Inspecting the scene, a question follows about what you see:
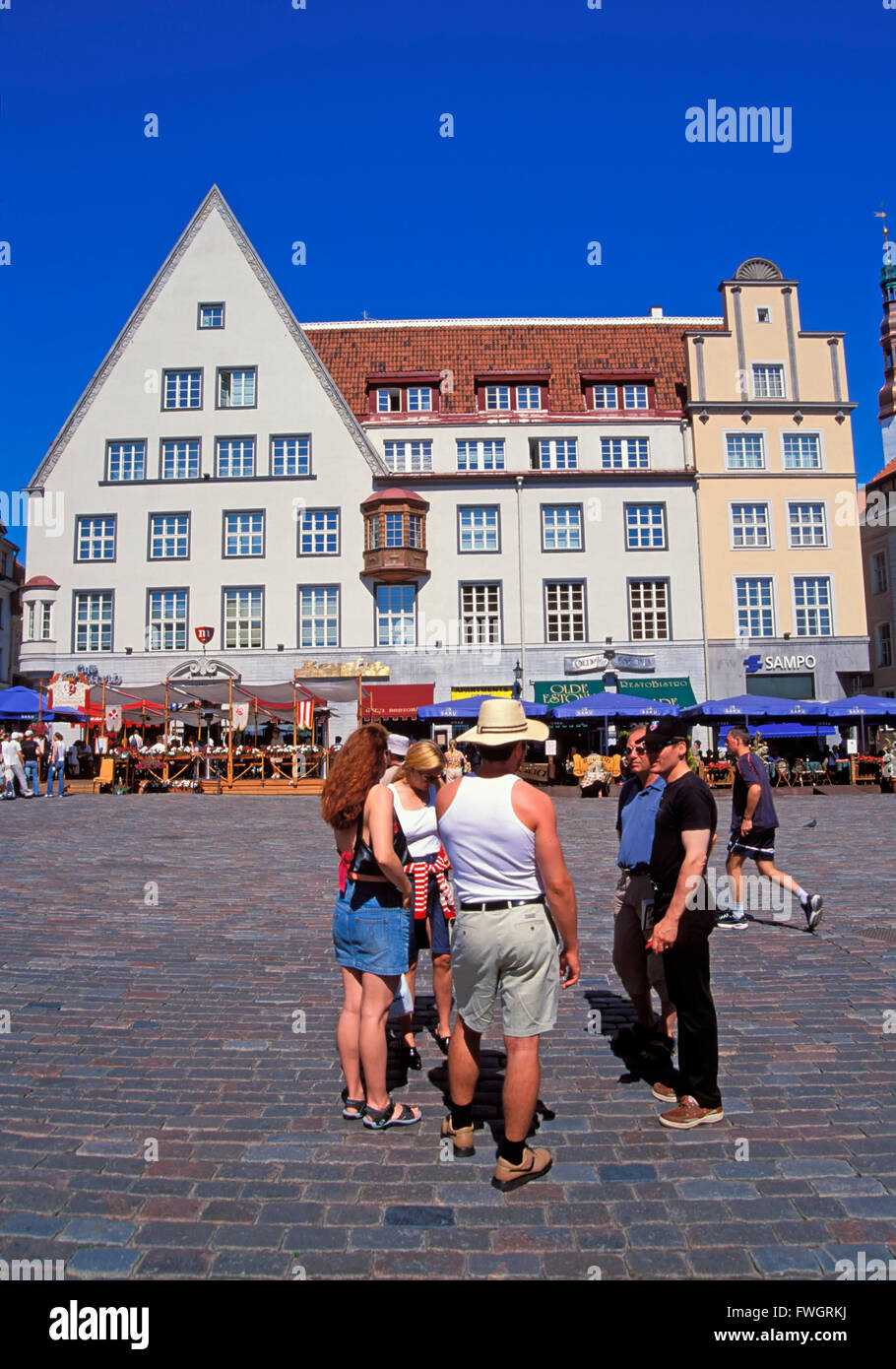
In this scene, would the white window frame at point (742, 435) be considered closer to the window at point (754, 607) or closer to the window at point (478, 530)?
the window at point (754, 607)

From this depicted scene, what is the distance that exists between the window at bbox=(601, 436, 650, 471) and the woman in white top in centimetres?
3577

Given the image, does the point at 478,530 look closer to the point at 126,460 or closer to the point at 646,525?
the point at 646,525

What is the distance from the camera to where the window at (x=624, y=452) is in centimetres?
3944

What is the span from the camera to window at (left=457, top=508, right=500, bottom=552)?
3850 centimetres

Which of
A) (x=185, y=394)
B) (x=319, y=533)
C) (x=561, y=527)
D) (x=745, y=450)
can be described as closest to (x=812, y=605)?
(x=745, y=450)

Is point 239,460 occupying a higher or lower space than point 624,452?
lower

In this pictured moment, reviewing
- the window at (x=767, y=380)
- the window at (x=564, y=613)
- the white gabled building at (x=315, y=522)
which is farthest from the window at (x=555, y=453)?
the window at (x=767, y=380)

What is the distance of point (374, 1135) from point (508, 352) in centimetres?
4217

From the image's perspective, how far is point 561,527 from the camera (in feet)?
127

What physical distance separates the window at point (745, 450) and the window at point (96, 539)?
82.6 feet

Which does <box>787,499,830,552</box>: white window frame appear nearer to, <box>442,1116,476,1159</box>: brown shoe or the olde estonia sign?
the olde estonia sign
